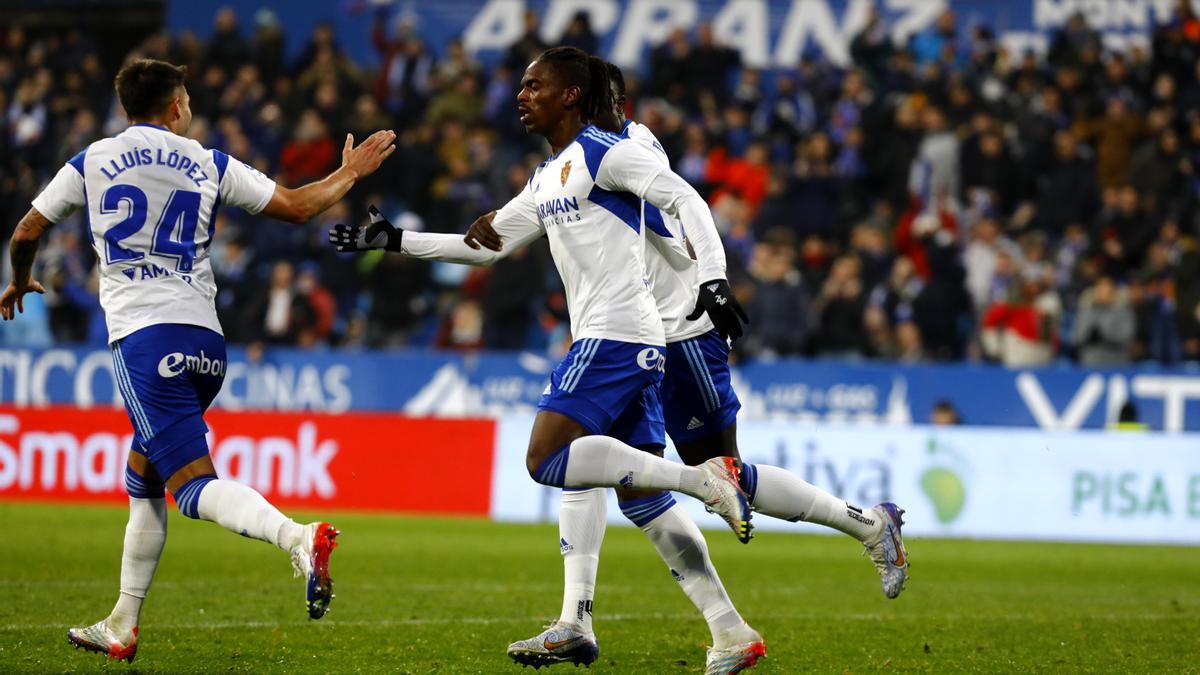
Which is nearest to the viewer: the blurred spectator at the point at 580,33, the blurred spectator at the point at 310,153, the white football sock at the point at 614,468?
the white football sock at the point at 614,468

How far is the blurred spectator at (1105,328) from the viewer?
17.4 m

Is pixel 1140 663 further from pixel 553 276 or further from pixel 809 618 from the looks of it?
pixel 553 276

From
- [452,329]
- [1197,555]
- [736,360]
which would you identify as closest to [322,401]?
[452,329]

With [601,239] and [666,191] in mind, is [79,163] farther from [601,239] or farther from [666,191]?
[666,191]

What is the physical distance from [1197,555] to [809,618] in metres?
6.48

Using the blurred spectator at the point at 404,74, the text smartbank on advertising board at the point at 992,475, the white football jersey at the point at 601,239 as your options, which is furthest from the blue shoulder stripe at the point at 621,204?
the blurred spectator at the point at 404,74

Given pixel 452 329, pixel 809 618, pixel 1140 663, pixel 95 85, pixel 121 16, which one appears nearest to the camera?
pixel 1140 663

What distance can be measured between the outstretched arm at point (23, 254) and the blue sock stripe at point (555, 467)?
2.16 m

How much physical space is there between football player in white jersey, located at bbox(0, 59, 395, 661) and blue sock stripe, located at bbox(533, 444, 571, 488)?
3.48 feet

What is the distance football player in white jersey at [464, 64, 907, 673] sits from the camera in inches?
261

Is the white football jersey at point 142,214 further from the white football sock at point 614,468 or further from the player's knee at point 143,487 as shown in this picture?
the white football sock at point 614,468

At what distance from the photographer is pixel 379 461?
16750 millimetres

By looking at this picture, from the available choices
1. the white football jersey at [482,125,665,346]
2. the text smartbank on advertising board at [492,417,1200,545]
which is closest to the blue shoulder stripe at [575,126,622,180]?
the white football jersey at [482,125,665,346]

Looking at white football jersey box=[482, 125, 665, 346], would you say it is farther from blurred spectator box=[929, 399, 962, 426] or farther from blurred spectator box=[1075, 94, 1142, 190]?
blurred spectator box=[1075, 94, 1142, 190]
